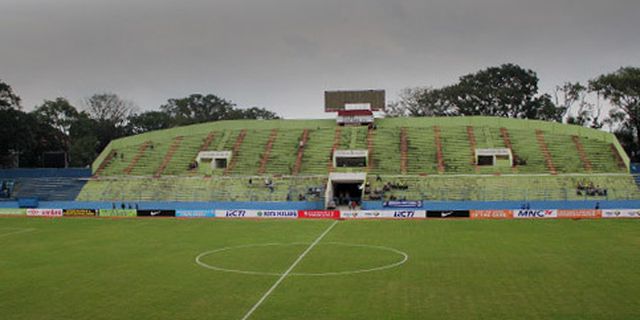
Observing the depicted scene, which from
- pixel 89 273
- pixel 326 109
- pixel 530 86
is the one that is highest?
pixel 530 86

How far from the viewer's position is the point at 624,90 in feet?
310

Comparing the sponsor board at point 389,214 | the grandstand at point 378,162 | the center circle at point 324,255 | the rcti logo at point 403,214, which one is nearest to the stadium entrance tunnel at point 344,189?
the grandstand at point 378,162

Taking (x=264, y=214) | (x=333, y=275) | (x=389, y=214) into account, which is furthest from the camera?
(x=264, y=214)

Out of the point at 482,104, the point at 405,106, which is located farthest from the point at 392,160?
the point at 405,106

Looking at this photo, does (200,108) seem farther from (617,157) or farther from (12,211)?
(617,157)

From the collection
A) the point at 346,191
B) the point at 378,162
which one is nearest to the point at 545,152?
the point at 378,162

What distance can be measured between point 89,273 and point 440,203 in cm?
3882

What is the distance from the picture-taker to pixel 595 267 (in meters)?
28.2

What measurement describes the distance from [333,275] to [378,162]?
54.2m

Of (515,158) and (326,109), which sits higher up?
(326,109)

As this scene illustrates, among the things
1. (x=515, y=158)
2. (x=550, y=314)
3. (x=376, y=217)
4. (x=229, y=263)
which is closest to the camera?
(x=550, y=314)

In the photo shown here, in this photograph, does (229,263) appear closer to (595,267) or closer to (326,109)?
(595,267)

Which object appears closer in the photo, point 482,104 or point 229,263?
point 229,263

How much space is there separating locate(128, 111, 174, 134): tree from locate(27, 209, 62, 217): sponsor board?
212ft
